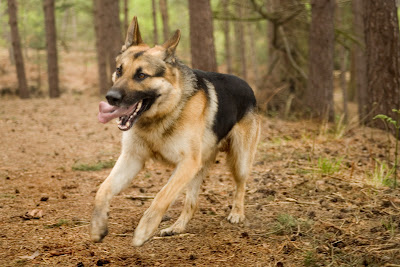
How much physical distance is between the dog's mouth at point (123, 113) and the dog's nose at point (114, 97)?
10cm

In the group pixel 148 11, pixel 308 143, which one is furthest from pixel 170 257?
pixel 148 11

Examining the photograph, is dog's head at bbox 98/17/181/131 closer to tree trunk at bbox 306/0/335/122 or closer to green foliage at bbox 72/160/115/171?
green foliage at bbox 72/160/115/171

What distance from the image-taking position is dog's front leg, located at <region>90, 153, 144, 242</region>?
377cm

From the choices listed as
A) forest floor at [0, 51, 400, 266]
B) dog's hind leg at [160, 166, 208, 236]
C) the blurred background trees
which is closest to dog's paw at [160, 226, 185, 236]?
dog's hind leg at [160, 166, 208, 236]

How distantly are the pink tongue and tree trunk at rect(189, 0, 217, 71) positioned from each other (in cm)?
649

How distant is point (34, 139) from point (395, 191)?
8.50 m

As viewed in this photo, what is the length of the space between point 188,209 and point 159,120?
4.29 ft

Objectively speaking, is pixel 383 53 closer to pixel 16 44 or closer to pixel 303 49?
pixel 303 49

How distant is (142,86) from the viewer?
13.2ft

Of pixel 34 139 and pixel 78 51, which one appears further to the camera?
pixel 78 51

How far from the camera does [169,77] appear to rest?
14.0 ft

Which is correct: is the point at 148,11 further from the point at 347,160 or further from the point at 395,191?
the point at 395,191

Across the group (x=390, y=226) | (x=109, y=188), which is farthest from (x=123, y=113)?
(x=390, y=226)

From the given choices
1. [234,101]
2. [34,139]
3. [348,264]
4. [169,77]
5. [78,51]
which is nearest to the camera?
[348,264]
